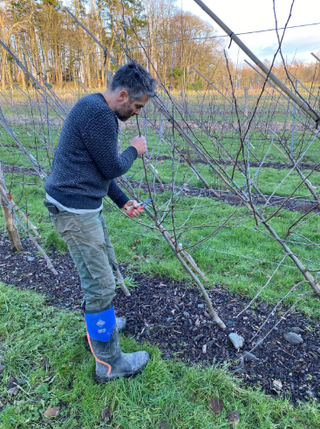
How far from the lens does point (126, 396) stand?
1.63 meters

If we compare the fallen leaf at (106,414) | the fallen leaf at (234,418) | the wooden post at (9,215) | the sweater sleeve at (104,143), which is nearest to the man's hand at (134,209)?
the sweater sleeve at (104,143)

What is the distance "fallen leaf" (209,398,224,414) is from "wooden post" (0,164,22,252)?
2.47 m

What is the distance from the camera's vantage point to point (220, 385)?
1.65 metres

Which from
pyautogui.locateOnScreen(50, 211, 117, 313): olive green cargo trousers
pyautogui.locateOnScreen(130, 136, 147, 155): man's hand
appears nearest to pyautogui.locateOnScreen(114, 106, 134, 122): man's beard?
pyautogui.locateOnScreen(130, 136, 147, 155): man's hand

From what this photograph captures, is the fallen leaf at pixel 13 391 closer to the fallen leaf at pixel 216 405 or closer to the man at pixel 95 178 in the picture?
the man at pixel 95 178

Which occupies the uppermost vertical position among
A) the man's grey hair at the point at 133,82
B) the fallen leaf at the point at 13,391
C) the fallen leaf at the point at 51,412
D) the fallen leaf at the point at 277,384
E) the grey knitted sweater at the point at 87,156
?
the man's grey hair at the point at 133,82

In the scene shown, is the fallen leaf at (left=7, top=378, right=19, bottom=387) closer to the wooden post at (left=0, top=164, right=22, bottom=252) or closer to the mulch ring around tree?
the mulch ring around tree

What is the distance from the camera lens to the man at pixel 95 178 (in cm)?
135

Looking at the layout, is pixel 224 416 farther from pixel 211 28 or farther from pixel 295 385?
pixel 211 28

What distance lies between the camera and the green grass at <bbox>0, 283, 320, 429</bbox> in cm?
151

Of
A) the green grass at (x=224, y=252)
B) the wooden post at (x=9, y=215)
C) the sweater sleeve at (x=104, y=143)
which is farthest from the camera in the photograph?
the wooden post at (x=9, y=215)

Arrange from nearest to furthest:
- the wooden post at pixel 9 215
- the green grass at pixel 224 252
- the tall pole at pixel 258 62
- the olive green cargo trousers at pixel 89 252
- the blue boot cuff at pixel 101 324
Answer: the tall pole at pixel 258 62 < the olive green cargo trousers at pixel 89 252 < the blue boot cuff at pixel 101 324 < the green grass at pixel 224 252 < the wooden post at pixel 9 215

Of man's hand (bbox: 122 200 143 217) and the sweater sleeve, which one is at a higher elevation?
the sweater sleeve

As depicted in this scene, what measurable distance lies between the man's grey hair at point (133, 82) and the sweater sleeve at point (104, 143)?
Answer: 16 centimetres
